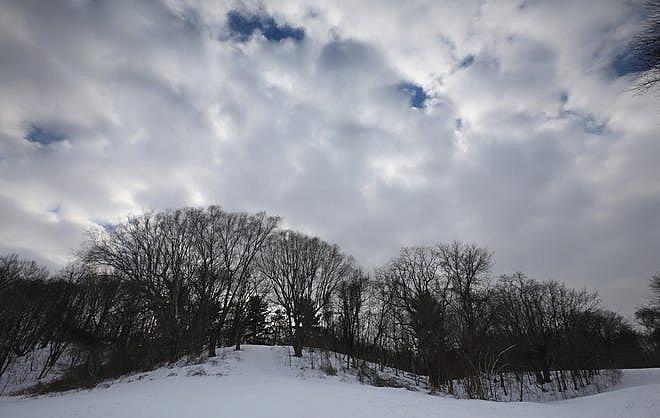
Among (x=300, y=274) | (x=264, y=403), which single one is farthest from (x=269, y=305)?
(x=264, y=403)

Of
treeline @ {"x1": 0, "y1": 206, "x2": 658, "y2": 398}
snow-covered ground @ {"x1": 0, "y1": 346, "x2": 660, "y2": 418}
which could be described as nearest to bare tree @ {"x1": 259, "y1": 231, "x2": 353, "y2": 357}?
treeline @ {"x1": 0, "y1": 206, "x2": 658, "y2": 398}

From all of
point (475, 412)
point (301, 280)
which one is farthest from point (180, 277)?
point (475, 412)

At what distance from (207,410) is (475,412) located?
495 inches

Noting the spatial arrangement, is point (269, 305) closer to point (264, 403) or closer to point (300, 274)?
point (300, 274)

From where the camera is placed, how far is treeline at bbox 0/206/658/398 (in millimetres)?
31875

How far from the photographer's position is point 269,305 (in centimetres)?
4156

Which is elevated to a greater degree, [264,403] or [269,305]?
[269,305]

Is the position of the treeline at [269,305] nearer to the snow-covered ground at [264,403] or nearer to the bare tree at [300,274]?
the bare tree at [300,274]

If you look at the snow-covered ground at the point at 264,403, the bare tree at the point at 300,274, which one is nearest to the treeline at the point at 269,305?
the bare tree at the point at 300,274

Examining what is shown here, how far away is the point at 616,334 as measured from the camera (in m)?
51.9

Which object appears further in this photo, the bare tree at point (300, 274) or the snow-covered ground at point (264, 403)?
the bare tree at point (300, 274)

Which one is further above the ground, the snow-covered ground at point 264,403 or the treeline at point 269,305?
the treeline at point 269,305

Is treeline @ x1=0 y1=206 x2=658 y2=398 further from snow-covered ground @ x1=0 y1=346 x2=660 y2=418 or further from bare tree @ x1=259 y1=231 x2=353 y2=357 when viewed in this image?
snow-covered ground @ x1=0 y1=346 x2=660 y2=418

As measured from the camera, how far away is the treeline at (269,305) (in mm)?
31875
